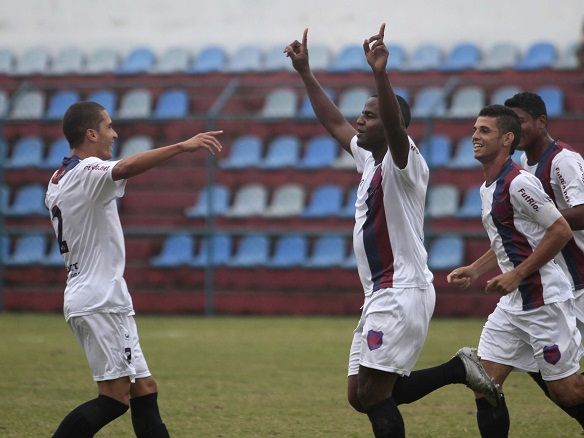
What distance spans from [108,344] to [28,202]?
12.9m

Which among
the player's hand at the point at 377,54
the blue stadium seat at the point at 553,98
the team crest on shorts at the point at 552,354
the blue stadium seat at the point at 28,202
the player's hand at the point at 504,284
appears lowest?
the team crest on shorts at the point at 552,354

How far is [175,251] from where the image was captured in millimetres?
18031

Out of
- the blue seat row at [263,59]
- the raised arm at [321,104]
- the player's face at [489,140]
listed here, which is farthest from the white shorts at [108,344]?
the blue seat row at [263,59]

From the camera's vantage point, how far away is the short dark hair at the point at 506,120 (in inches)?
267

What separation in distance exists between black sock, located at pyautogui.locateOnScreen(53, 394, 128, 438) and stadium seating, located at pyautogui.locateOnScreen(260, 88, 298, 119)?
13141mm

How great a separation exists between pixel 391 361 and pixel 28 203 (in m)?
13.6

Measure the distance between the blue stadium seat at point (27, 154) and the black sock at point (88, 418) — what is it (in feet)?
43.4

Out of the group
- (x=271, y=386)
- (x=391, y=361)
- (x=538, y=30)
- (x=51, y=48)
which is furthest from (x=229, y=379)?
(x=51, y=48)

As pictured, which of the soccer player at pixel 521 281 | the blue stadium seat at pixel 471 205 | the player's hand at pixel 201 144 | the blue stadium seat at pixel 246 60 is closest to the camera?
the player's hand at pixel 201 144

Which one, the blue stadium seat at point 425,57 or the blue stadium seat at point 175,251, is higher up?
the blue stadium seat at point 425,57

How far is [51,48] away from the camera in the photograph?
2189cm

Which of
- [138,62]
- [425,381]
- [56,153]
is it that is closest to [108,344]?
[425,381]

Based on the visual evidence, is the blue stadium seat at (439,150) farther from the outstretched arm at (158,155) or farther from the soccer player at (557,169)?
the outstretched arm at (158,155)

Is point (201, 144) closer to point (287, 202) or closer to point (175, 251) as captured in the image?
point (287, 202)
